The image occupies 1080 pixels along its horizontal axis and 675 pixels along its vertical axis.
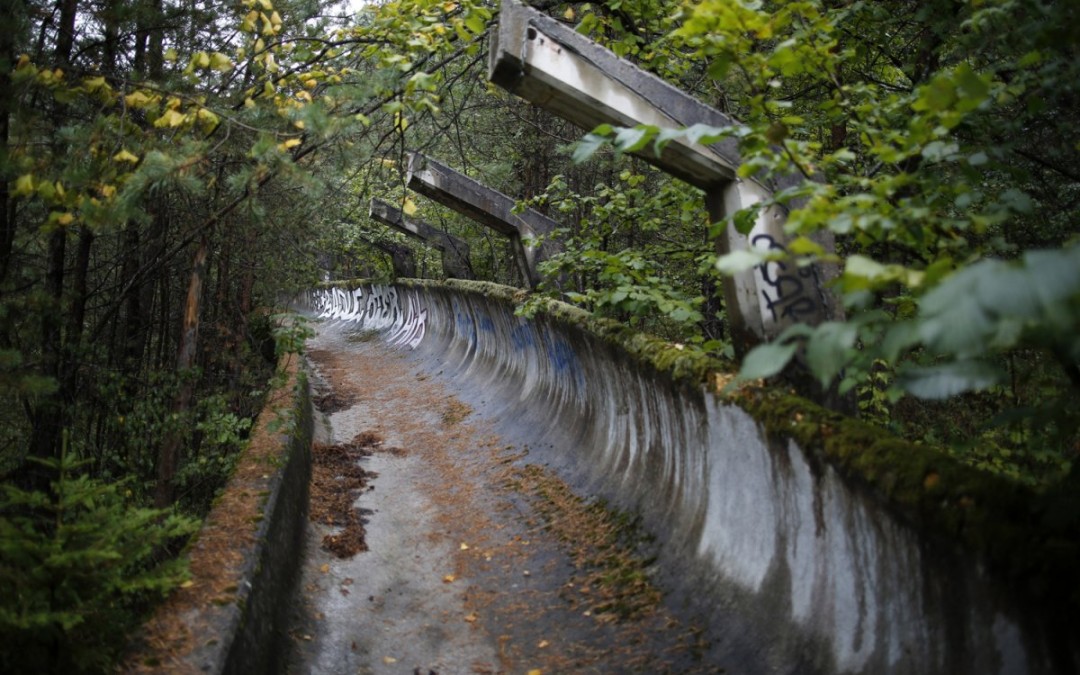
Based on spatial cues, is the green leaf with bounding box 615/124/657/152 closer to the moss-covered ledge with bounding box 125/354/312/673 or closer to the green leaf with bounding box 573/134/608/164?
the green leaf with bounding box 573/134/608/164

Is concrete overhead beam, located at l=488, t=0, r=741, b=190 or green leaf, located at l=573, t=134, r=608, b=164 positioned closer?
green leaf, located at l=573, t=134, r=608, b=164

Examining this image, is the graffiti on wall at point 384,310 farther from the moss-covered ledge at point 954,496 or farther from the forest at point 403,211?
the moss-covered ledge at point 954,496

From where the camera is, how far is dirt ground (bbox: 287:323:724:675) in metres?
4.68

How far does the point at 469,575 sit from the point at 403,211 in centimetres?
342

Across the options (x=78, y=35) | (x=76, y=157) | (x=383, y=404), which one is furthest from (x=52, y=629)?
(x=383, y=404)

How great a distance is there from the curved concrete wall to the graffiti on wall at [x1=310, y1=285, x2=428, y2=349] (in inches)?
409

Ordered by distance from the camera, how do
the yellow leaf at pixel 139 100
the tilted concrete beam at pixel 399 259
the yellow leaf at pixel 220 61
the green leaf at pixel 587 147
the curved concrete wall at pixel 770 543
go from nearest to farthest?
the curved concrete wall at pixel 770 543, the green leaf at pixel 587 147, the yellow leaf at pixel 139 100, the yellow leaf at pixel 220 61, the tilted concrete beam at pixel 399 259

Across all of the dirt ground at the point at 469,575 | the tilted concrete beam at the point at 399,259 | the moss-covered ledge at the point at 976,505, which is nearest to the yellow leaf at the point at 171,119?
the dirt ground at the point at 469,575

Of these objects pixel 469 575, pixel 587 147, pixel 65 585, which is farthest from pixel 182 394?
pixel 587 147

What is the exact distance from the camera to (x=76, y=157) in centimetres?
520

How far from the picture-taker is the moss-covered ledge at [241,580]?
360 cm

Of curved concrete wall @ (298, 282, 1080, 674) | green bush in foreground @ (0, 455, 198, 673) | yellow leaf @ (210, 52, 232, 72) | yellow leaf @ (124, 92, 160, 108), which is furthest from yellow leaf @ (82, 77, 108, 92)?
curved concrete wall @ (298, 282, 1080, 674)

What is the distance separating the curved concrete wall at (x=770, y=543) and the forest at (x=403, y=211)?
500 millimetres

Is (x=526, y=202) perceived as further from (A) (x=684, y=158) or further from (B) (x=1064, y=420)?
(B) (x=1064, y=420)
